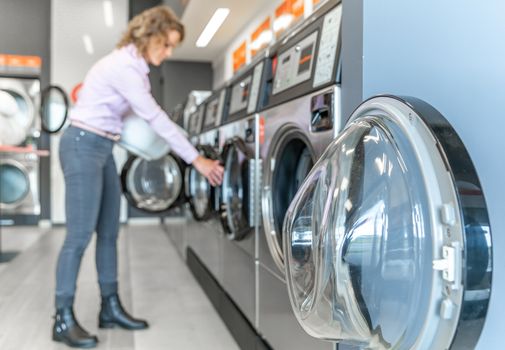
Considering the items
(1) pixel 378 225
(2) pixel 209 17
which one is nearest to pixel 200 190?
(2) pixel 209 17

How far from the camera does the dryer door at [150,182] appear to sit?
10.7 feet

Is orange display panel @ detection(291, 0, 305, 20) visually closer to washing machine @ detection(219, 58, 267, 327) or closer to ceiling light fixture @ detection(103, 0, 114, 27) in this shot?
washing machine @ detection(219, 58, 267, 327)

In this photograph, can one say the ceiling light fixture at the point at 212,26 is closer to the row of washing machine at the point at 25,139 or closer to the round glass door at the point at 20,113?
the row of washing machine at the point at 25,139

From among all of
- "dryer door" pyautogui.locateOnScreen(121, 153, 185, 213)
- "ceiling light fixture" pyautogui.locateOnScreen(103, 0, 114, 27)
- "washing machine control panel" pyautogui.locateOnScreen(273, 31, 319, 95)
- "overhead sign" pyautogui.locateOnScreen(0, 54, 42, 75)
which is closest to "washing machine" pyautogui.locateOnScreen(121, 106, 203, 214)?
"dryer door" pyautogui.locateOnScreen(121, 153, 185, 213)

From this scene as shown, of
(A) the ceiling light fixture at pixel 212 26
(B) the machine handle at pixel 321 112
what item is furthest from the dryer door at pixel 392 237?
(A) the ceiling light fixture at pixel 212 26

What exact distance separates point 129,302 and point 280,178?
130 centimetres

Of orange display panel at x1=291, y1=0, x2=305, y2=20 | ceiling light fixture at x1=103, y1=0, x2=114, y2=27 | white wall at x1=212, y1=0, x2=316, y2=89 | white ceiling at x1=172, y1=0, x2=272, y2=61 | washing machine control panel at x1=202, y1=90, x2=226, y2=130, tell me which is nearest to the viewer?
washing machine control panel at x1=202, y1=90, x2=226, y2=130

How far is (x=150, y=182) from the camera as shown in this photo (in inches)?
135

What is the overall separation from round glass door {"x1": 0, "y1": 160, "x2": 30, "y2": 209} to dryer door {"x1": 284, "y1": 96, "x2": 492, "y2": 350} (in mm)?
4825

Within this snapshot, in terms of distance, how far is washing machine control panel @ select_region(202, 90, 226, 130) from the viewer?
250cm

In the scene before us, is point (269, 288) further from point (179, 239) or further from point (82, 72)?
point (82, 72)

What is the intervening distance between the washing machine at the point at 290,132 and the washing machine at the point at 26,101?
14.0 ft

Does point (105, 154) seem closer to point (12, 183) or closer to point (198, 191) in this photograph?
point (198, 191)

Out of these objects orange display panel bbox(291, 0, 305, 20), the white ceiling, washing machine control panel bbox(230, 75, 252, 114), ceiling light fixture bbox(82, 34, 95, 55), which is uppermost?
ceiling light fixture bbox(82, 34, 95, 55)
